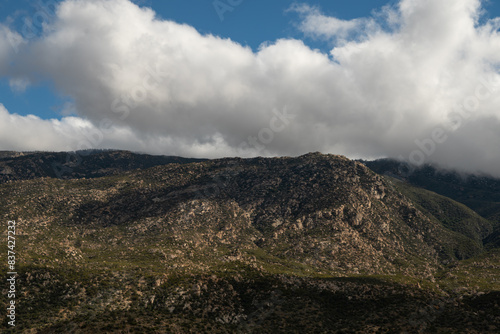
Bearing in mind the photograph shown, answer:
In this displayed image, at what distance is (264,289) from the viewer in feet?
566

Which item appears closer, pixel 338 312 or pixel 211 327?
pixel 211 327

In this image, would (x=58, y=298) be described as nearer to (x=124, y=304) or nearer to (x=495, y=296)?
(x=124, y=304)

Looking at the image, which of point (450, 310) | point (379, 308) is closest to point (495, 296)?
point (450, 310)

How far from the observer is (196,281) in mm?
→ 171875

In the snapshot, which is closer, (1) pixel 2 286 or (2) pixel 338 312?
(1) pixel 2 286

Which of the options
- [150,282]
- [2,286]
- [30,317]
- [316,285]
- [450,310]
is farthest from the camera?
[316,285]

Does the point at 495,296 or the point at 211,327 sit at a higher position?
the point at 495,296

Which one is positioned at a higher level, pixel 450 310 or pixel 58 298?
pixel 450 310

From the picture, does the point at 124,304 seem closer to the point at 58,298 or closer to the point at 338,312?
the point at 58,298

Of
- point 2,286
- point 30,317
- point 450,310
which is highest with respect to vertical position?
point 450,310

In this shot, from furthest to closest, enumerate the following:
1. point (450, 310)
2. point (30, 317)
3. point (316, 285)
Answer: point (316, 285)
point (450, 310)
point (30, 317)

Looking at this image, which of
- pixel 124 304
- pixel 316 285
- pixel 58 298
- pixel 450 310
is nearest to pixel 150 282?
pixel 124 304

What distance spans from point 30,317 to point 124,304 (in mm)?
36507

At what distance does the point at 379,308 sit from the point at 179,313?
96.3m
